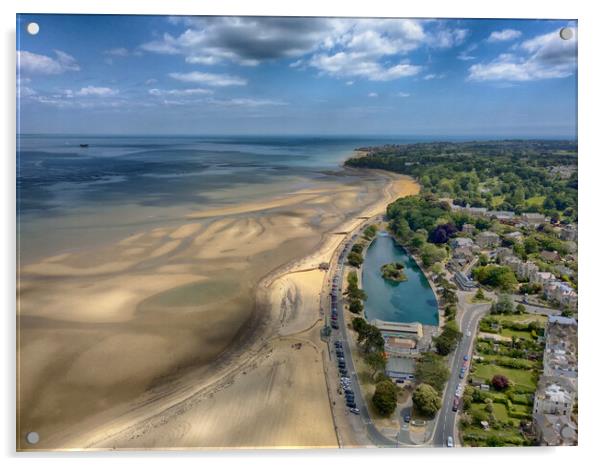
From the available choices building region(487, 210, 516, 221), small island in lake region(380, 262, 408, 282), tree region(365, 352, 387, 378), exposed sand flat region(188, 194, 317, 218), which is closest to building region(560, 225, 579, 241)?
building region(487, 210, 516, 221)

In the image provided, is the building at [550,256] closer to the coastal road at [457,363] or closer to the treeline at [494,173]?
the treeline at [494,173]

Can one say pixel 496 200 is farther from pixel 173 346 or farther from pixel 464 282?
pixel 173 346

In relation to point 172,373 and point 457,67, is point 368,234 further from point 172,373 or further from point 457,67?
point 172,373

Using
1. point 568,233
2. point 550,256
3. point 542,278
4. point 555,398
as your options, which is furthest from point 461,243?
point 555,398

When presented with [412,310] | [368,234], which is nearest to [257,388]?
[412,310]

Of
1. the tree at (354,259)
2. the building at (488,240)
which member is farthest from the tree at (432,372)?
the building at (488,240)

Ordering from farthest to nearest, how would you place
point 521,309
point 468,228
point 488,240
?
point 468,228 → point 488,240 → point 521,309
